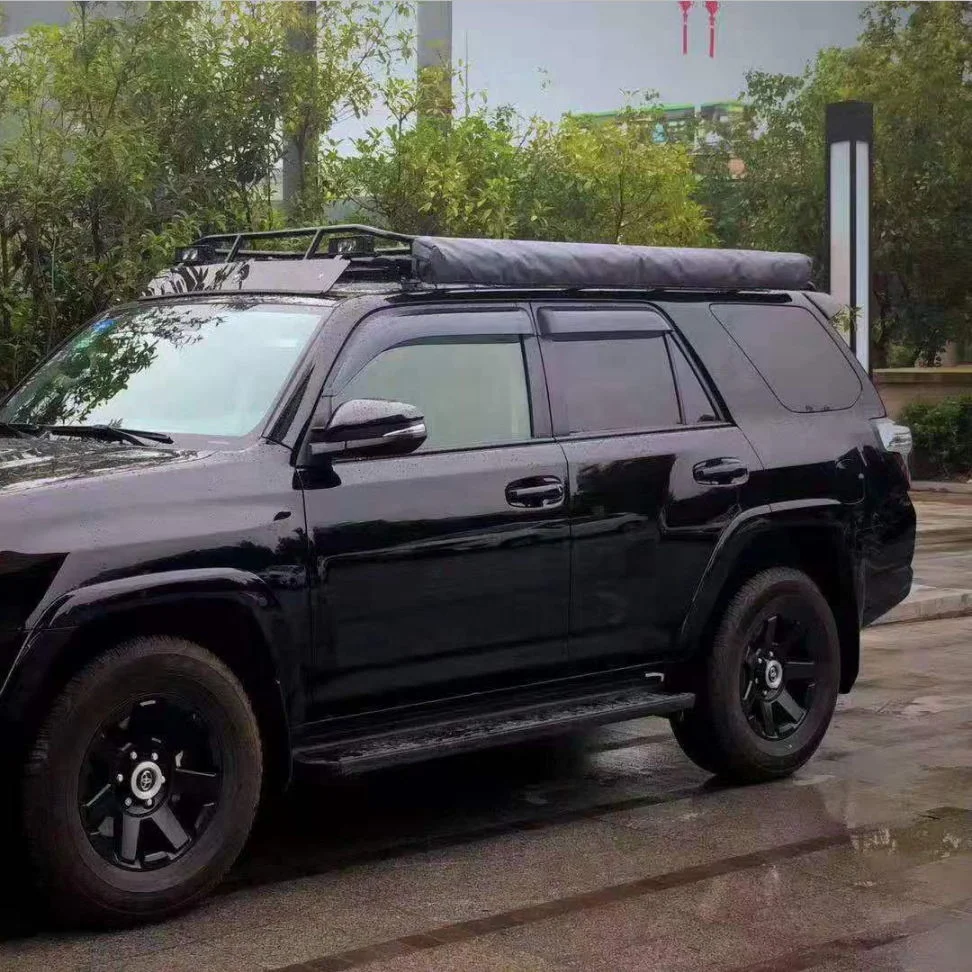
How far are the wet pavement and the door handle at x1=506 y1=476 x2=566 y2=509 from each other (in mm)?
1187

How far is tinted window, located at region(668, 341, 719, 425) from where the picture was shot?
23.2 ft

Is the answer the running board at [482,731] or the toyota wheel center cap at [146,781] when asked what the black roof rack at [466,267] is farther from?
the toyota wheel center cap at [146,781]

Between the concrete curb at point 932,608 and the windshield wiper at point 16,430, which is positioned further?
the concrete curb at point 932,608

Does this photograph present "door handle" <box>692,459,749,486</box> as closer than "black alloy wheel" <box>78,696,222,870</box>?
No

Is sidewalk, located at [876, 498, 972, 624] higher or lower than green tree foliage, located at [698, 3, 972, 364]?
lower

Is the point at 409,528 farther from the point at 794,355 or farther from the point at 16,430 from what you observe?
the point at 794,355

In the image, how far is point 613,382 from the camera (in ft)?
22.4

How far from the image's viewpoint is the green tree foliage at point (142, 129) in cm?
1009

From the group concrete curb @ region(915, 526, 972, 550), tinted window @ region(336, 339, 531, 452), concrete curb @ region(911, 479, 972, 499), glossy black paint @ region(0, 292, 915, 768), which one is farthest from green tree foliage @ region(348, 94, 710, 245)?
concrete curb @ region(911, 479, 972, 499)

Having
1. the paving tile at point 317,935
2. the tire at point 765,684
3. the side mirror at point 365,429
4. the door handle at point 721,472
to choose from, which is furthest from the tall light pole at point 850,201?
the paving tile at point 317,935

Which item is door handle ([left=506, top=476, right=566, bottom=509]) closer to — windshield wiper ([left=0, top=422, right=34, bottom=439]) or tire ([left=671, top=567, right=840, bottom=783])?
tire ([left=671, top=567, right=840, bottom=783])

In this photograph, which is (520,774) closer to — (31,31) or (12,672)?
(12,672)

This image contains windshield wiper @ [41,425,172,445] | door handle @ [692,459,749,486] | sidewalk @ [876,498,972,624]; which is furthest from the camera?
sidewalk @ [876,498,972,624]

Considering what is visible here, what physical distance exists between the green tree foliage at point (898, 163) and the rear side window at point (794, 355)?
2404 centimetres
